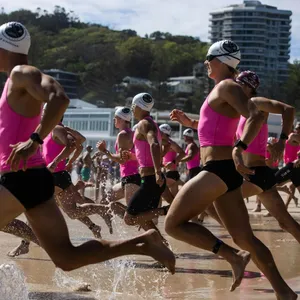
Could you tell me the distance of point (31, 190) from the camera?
5336 millimetres

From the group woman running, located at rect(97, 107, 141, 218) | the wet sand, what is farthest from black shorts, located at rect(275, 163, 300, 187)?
woman running, located at rect(97, 107, 141, 218)

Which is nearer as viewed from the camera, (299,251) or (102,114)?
(299,251)

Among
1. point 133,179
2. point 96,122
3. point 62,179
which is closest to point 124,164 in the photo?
point 133,179

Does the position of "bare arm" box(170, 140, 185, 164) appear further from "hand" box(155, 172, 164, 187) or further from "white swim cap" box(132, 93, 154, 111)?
"hand" box(155, 172, 164, 187)

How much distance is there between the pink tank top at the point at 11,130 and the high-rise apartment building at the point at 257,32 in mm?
176239

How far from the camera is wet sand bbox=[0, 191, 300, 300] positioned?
720 centimetres

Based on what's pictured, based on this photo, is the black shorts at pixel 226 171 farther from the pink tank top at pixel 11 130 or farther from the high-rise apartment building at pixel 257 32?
the high-rise apartment building at pixel 257 32

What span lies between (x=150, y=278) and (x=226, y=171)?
2152mm

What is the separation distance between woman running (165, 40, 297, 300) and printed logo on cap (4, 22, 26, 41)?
5.30ft

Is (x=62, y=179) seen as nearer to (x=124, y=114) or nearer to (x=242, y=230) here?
(x=124, y=114)

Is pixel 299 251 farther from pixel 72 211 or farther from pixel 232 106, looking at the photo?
pixel 232 106

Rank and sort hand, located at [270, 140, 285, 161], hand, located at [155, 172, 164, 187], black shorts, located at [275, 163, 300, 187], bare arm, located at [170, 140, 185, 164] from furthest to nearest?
A: black shorts, located at [275, 163, 300, 187]
bare arm, located at [170, 140, 185, 164]
hand, located at [155, 172, 164, 187]
hand, located at [270, 140, 285, 161]

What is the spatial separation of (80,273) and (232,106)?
285 cm

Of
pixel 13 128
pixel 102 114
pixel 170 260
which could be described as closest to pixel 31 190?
pixel 13 128
